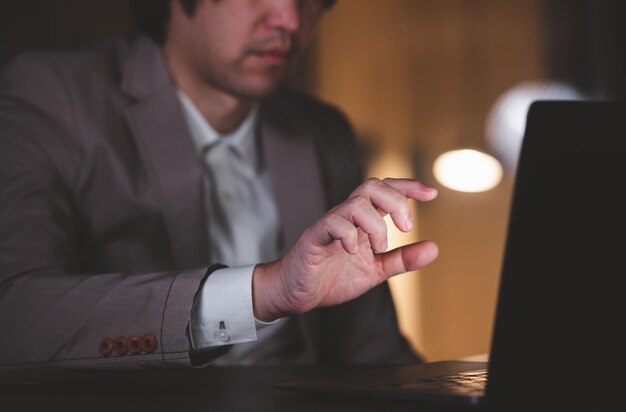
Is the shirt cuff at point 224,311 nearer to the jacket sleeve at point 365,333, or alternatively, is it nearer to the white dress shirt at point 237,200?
the white dress shirt at point 237,200

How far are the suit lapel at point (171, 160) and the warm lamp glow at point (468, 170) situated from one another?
2.41 metres

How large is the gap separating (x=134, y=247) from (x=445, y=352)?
8.33 ft

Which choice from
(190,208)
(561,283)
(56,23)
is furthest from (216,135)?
(561,283)

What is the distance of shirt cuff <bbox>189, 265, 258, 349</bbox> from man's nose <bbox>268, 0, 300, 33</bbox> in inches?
26.7

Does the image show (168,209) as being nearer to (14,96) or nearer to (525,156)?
(14,96)

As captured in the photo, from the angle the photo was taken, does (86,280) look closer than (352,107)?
Yes

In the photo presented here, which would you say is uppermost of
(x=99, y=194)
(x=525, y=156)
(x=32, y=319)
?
(x=525, y=156)

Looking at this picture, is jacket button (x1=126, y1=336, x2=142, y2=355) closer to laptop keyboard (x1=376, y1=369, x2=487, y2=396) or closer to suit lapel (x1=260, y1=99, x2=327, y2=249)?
laptop keyboard (x1=376, y1=369, x2=487, y2=396)

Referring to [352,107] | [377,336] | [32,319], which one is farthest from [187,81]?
[352,107]

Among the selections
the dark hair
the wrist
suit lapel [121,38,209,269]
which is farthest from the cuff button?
the dark hair

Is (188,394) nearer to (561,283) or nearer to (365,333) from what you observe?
(561,283)

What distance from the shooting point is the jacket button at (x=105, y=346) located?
97cm

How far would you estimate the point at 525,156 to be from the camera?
574mm

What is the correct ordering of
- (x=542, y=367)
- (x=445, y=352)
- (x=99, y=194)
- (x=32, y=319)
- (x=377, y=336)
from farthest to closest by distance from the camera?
(x=445, y=352) → (x=377, y=336) → (x=99, y=194) → (x=32, y=319) → (x=542, y=367)
